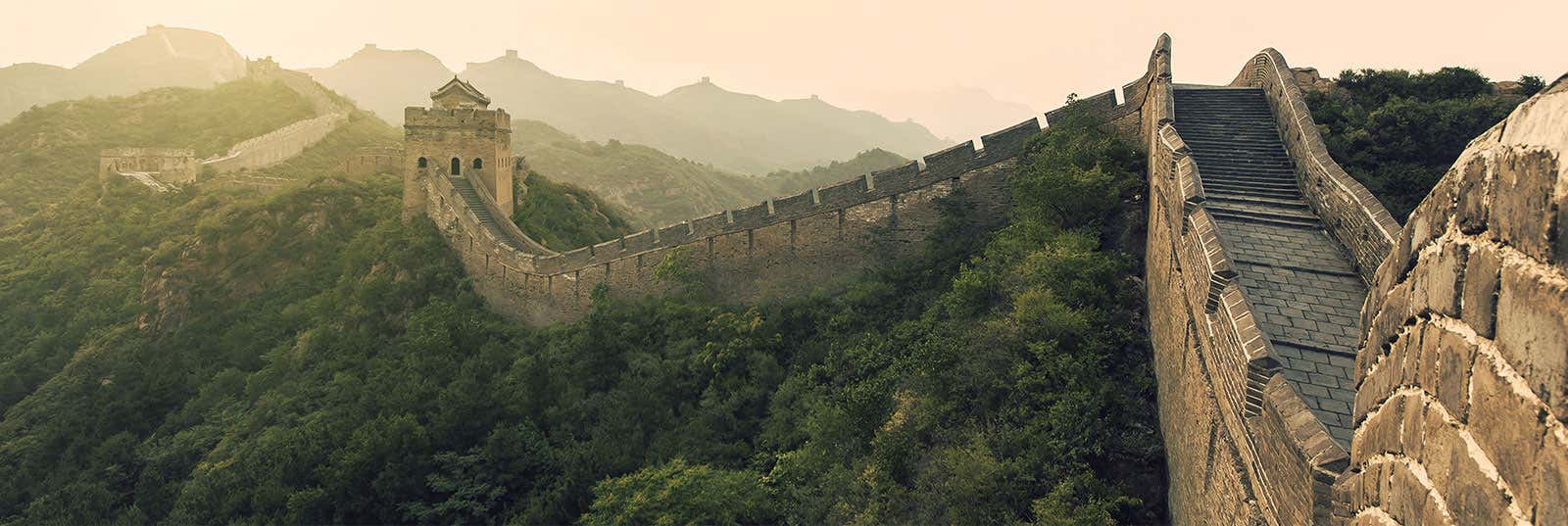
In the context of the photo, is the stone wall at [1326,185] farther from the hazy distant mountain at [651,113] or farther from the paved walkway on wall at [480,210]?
the hazy distant mountain at [651,113]

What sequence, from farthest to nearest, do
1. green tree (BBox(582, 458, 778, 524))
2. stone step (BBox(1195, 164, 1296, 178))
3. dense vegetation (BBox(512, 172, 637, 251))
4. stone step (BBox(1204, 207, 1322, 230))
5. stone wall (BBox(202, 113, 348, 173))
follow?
stone wall (BBox(202, 113, 348, 173)) → dense vegetation (BBox(512, 172, 637, 251)) → stone step (BBox(1195, 164, 1296, 178)) → green tree (BBox(582, 458, 778, 524)) → stone step (BBox(1204, 207, 1322, 230))

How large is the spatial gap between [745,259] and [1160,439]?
35.3ft

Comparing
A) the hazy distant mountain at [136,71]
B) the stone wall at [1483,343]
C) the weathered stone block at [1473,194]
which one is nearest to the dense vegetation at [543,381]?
the stone wall at [1483,343]

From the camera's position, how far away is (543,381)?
58.8 feet

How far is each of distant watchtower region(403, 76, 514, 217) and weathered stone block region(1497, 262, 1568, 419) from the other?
24.0m

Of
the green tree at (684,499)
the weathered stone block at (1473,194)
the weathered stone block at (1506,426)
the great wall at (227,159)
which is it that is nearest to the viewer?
the weathered stone block at (1506,426)

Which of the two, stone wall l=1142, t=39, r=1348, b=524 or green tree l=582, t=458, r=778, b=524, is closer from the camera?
stone wall l=1142, t=39, r=1348, b=524

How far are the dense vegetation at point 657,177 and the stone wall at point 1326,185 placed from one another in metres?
38.1

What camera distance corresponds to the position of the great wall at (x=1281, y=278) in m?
1.76

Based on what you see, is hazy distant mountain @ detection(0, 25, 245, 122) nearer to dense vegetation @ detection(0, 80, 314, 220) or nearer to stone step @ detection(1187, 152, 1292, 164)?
dense vegetation @ detection(0, 80, 314, 220)

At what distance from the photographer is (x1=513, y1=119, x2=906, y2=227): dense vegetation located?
178ft

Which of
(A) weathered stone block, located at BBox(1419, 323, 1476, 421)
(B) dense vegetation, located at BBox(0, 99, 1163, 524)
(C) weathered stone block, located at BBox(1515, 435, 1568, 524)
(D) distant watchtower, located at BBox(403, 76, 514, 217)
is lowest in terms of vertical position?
(B) dense vegetation, located at BBox(0, 99, 1163, 524)

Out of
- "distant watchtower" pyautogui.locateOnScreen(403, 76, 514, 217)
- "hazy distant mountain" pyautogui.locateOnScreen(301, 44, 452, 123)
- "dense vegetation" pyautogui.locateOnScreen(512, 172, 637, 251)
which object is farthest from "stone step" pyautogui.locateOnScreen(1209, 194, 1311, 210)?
"hazy distant mountain" pyautogui.locateOnScreen(301, 44, 452, 123)

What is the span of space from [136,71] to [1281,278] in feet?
A: 301
